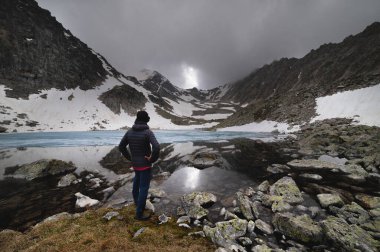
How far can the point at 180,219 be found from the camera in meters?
7.08

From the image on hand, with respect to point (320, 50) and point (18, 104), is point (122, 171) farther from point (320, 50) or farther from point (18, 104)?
point (320, 50)

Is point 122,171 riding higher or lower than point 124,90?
lower

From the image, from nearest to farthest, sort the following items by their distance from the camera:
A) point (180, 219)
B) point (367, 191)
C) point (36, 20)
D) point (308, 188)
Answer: point (180, 219), point (367, 191), point (308, 188), point (36, 20)

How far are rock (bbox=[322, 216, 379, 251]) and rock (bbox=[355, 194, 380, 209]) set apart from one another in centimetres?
269

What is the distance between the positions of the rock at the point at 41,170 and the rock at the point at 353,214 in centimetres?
1710

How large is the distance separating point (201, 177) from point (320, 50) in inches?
6411

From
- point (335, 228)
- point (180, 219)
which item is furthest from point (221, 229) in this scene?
point (335, 228)

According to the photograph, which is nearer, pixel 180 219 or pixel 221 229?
pixel 221 229

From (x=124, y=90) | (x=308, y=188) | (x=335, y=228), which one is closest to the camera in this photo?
(x=335, y=228)

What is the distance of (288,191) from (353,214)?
251 cm

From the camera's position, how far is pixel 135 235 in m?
5.93

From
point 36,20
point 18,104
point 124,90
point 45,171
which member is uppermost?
point 36,20

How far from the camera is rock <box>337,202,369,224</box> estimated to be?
21.7 ft

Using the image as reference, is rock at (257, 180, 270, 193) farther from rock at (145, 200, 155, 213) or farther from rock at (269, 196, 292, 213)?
rock at (145, 200, 155, 213)
